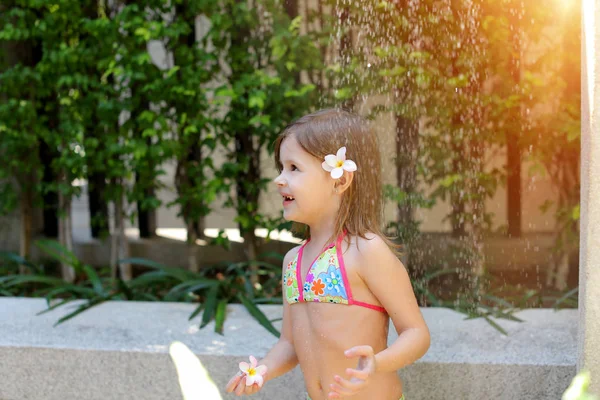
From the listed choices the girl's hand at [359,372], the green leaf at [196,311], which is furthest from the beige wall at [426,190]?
the girl's hand at [359,372]

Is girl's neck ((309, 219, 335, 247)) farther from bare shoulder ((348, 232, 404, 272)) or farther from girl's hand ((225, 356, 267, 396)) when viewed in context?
girl's hand ((225, 356, 267, 396))

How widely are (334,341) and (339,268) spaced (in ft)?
0.63

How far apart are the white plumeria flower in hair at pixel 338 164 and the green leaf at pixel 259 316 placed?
1144mm

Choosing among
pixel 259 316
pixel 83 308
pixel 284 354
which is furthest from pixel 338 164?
pixel 83 308

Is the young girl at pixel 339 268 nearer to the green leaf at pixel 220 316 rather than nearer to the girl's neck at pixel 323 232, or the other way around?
the girl's neck at pixel 323 232

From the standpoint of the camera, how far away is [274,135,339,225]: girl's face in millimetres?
1818

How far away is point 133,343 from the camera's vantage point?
2678 mm

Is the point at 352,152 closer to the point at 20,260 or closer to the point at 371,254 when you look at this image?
the point at 371,254

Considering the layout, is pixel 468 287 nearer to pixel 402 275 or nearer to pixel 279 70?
pixel 279 70

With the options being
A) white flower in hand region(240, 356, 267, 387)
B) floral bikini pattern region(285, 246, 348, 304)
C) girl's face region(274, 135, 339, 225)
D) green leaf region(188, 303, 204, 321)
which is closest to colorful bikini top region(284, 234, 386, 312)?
floral bikini pattern region(285, 246, 348, 304)

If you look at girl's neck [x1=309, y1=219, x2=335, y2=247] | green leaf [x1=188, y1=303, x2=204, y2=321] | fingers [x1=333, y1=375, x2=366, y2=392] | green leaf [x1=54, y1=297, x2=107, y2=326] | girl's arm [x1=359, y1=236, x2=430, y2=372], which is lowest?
green leaf [x1=188, y1=303, x2=204, y2=321]

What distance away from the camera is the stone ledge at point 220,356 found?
2.37 meters

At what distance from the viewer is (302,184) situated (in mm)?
1814

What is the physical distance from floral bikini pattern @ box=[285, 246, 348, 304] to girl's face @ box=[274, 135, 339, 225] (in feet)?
0.41
